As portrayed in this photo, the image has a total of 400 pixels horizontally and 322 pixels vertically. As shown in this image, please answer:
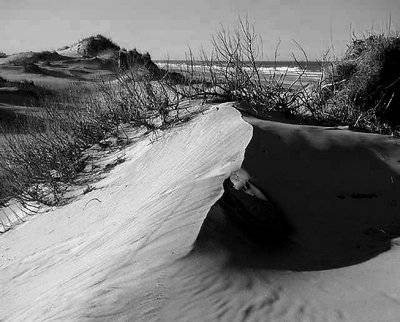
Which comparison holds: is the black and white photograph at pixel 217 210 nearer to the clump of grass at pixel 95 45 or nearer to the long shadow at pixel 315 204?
the long shadow at pixel 315 204

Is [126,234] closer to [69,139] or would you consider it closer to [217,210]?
[217,210]

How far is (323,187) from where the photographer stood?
12.6ft

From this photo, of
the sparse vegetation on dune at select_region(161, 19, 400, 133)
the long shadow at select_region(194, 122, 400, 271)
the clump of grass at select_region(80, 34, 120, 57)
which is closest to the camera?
the long shadow at select_region(194, 122, 400, 271)

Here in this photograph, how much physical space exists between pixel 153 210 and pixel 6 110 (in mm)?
11780

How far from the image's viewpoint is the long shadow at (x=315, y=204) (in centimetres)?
289

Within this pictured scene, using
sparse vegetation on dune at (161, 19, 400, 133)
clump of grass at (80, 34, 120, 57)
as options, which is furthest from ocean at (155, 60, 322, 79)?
clump of grass at (80, 34, 120, 57)

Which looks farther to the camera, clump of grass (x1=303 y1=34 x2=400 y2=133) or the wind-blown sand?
clump of grass (x1=303 y1=34 x2=400 y2=133)

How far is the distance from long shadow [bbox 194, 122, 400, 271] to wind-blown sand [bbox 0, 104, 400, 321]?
0.01m

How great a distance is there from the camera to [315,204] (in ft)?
12.0

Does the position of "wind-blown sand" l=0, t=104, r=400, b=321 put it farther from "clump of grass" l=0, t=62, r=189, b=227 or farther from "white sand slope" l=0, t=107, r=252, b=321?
"clump of grass" l=0, t=62, r=189, b=227

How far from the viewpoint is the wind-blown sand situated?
2.42 m

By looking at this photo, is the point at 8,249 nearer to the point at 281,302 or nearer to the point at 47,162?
the point at 47,162

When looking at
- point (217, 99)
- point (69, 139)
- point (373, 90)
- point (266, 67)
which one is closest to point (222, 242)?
point (217, 99)

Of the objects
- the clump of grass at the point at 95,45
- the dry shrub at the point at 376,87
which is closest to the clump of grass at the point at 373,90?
the dry shrub at the point at 376,87
